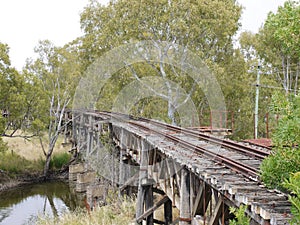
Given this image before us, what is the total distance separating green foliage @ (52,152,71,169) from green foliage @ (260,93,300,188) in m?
22.4

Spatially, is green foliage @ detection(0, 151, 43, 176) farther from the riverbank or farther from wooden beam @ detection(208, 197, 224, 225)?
wooden beam @ detection(208, 197, 224, 225)

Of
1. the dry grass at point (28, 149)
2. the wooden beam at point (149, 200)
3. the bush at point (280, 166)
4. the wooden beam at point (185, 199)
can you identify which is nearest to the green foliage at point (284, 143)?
the bush at point (280, 166)

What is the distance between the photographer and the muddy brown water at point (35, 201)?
1523 cm

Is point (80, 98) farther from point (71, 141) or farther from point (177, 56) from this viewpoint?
point (177, 56)

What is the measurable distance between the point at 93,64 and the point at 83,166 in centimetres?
671

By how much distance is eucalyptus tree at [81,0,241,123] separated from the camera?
1934 centimetres

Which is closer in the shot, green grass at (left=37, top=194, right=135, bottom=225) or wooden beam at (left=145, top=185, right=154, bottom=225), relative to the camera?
wooden beam at (left=145, top=185, right=154, bottom=225)

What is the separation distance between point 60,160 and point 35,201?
22.5ft

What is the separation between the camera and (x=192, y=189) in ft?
19.4

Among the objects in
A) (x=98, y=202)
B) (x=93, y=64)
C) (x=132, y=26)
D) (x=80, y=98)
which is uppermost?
(x=132, y=26)

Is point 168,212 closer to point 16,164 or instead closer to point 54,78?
point 16,164

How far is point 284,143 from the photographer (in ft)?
10.8

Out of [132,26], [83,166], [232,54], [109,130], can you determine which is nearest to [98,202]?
[109,130]

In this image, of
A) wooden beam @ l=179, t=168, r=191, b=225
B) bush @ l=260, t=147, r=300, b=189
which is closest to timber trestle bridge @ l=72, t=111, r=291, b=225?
wooden beam @ l=179, t=168, r=191, b=225
